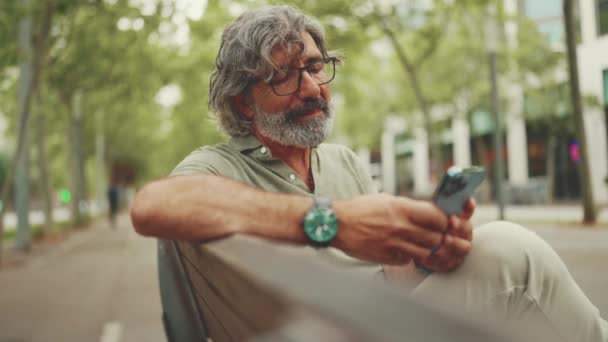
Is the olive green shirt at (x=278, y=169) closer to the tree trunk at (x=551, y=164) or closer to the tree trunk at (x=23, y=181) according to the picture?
the tree trunk at (x=23, y=181)

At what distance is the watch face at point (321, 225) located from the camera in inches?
49.1

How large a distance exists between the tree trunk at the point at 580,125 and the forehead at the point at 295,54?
1109 cm

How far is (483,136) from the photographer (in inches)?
1167

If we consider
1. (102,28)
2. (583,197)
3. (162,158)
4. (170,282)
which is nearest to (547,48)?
(583,197)

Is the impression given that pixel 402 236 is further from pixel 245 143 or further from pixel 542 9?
pixel 542 9

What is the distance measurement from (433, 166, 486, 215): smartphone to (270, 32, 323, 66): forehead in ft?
2.17

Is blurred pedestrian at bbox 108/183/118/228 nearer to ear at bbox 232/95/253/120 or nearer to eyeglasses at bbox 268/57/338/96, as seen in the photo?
ear at bbox 232/95/253/120

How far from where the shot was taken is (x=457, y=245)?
1.27 meters

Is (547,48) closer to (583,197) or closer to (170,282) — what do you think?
(583,197)

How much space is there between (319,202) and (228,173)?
465mm

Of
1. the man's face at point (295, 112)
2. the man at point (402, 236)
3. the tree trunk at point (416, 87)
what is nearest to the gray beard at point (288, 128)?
the man's face at point (295, 112)

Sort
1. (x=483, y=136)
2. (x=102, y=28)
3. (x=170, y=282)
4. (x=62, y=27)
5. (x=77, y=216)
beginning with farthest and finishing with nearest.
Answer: (x=483, y=136) < (x=77, y=216) < (x=102, y=28) < (x=62, y=27) < (x=170, y=282)

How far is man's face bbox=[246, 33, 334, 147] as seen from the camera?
1813mm

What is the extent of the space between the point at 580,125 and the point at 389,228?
12.9 m
